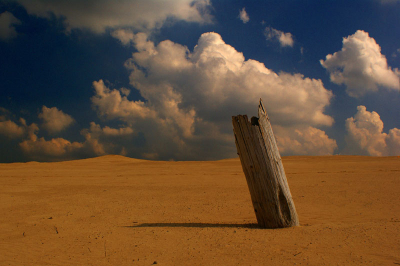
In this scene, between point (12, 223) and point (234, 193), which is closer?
point (12, 223)

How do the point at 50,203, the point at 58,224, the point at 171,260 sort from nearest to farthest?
the point at 171,260
the point at 58,224
the point at 50,203

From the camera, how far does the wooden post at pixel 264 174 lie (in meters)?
4.87

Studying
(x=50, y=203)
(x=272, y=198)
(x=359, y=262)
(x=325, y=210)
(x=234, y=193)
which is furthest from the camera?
(x=234, y=193)

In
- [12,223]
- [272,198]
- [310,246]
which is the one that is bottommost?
[310,246]

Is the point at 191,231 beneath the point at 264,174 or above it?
beneath

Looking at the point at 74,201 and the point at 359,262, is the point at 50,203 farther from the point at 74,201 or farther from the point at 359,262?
the point at 359,262

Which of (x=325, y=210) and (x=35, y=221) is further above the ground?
(x=35, y=221)

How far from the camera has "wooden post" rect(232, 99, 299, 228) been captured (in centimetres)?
487

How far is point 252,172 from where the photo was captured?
16.3 feet

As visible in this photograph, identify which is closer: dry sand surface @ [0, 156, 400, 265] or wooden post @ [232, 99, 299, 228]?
dry sand surface @ [0, 156, 400, 265]

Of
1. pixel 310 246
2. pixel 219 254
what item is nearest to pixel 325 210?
pixel 310 246

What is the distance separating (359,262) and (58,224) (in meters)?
5.73

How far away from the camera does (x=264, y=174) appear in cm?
486

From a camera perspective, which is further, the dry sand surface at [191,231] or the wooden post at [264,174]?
the wooden post at [264,174]
